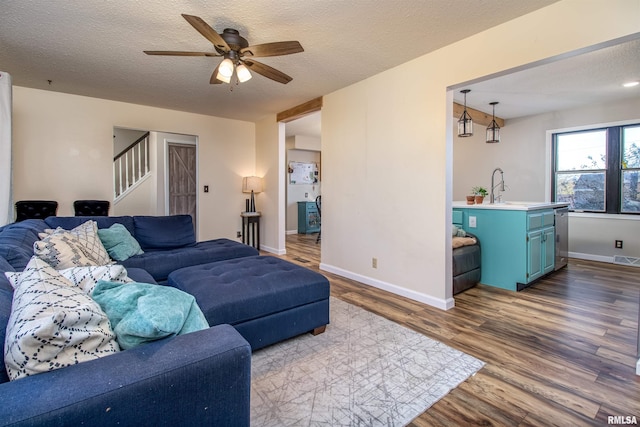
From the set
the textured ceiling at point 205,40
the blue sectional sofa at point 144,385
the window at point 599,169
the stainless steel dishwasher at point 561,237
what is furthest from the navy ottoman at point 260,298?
the window at point 599,169

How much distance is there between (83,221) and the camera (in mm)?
3084

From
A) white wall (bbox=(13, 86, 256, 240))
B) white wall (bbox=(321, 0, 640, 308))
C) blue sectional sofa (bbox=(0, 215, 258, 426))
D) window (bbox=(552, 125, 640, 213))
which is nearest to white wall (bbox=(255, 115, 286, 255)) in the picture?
white wall (bbox=(13, 86, 256, 240))

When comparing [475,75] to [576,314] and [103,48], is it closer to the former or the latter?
[576,314]

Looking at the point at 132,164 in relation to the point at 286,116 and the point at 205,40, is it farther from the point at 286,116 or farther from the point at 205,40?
the point at 205,40

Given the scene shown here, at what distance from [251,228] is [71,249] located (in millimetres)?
3858

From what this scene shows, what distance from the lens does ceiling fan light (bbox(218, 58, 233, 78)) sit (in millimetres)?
2453

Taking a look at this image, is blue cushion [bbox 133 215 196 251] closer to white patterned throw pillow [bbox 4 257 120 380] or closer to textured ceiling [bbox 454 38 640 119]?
white patterned throw pillow [bbox 4 257 120 380]

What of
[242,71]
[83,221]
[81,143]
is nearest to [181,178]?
[81,143]

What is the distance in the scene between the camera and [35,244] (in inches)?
78.1

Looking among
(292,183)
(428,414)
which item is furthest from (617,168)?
(292,183)

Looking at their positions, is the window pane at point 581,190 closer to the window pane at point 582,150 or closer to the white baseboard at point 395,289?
the window pane at point 582,150

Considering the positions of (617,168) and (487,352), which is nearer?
(487,352)

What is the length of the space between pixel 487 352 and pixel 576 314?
1301mm

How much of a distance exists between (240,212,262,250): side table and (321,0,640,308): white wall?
6.35 feet
